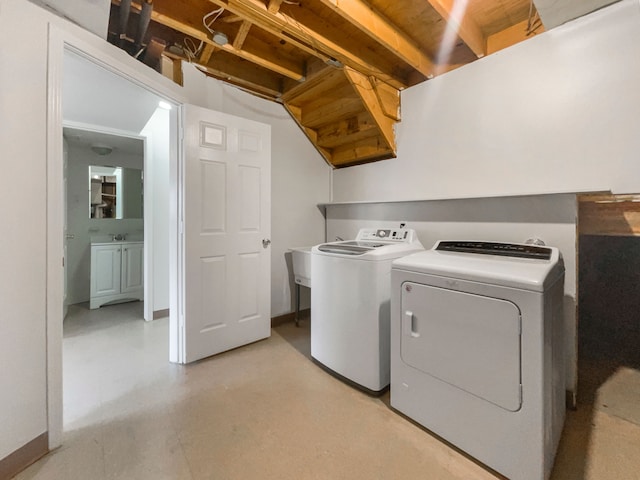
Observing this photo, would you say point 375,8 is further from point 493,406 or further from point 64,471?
point 64,471

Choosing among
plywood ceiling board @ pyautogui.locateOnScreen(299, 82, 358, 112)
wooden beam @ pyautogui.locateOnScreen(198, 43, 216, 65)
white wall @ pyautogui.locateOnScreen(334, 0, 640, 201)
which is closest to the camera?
white wall @ pyautogui.locateOnScreen(334, 0, 640, 201)

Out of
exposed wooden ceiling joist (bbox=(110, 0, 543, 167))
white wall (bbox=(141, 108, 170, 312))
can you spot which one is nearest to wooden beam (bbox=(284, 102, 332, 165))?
exposed wooden ceiling joist (bbox=(110, 0, 543, 167))

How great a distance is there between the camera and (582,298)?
260 cm

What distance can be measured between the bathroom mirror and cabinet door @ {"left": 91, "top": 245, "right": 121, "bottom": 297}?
637 millimetres

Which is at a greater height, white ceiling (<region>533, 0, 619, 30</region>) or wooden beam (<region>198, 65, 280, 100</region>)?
wooden beam (<region>198, 65, 280, 100</region>)

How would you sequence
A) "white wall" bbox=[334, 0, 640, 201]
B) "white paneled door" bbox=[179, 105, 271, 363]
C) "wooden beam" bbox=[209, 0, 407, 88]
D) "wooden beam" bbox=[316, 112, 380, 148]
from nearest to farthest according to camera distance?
"white wall" bbox=[334, 0, 640, 201] → "wooden beam" bbox=[209, 0, 407, 88] → "white paneled door" bbox=[179, 105, 271, 363] → "wooden beam" bbox=[316, 112, 380, 148]

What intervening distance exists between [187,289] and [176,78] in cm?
170

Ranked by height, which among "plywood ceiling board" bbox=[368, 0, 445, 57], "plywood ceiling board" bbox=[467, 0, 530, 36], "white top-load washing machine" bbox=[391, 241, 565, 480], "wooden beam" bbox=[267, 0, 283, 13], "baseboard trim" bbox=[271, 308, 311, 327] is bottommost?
"baseboard trim" bbox=[271, 308, 311, 327]

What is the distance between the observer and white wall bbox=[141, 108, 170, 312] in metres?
3.06

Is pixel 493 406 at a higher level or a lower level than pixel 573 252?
lower

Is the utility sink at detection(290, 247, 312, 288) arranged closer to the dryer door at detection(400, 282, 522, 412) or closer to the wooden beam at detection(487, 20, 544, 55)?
the dryer door at detection(400, 282, 522, 412)

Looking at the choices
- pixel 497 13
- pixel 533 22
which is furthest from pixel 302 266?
pixel 533 22

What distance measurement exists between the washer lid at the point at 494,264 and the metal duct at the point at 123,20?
85.6 inches

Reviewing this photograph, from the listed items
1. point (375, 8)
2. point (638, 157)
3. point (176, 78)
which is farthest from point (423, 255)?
point (176, 78)
